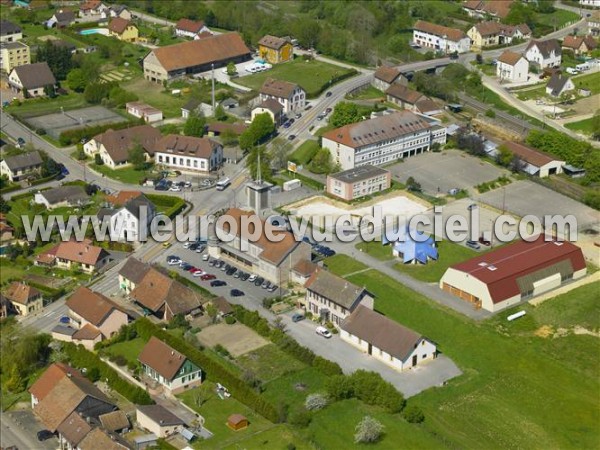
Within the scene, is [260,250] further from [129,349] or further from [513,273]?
[513,273]

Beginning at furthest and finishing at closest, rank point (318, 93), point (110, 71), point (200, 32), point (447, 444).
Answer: point (200, 32), point (110, 71), point (318, 93), point (447, 444)

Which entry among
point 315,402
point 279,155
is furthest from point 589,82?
point 315,402

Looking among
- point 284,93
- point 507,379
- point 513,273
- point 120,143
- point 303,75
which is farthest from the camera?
point 303,75

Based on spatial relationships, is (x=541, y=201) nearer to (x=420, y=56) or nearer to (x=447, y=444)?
(x=447, y=444)

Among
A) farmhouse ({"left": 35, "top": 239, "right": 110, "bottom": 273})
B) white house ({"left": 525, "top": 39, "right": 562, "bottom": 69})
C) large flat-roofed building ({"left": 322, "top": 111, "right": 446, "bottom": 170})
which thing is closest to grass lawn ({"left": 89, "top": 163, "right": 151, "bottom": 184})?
farmhouse ({"left": 35, "top": 239, "right": 110, "bottom": 273})

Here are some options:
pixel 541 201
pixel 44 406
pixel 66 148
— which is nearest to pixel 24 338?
pixel 44 406

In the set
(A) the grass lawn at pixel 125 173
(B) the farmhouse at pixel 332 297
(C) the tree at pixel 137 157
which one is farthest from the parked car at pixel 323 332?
(C) the tree at pixel 137 157
